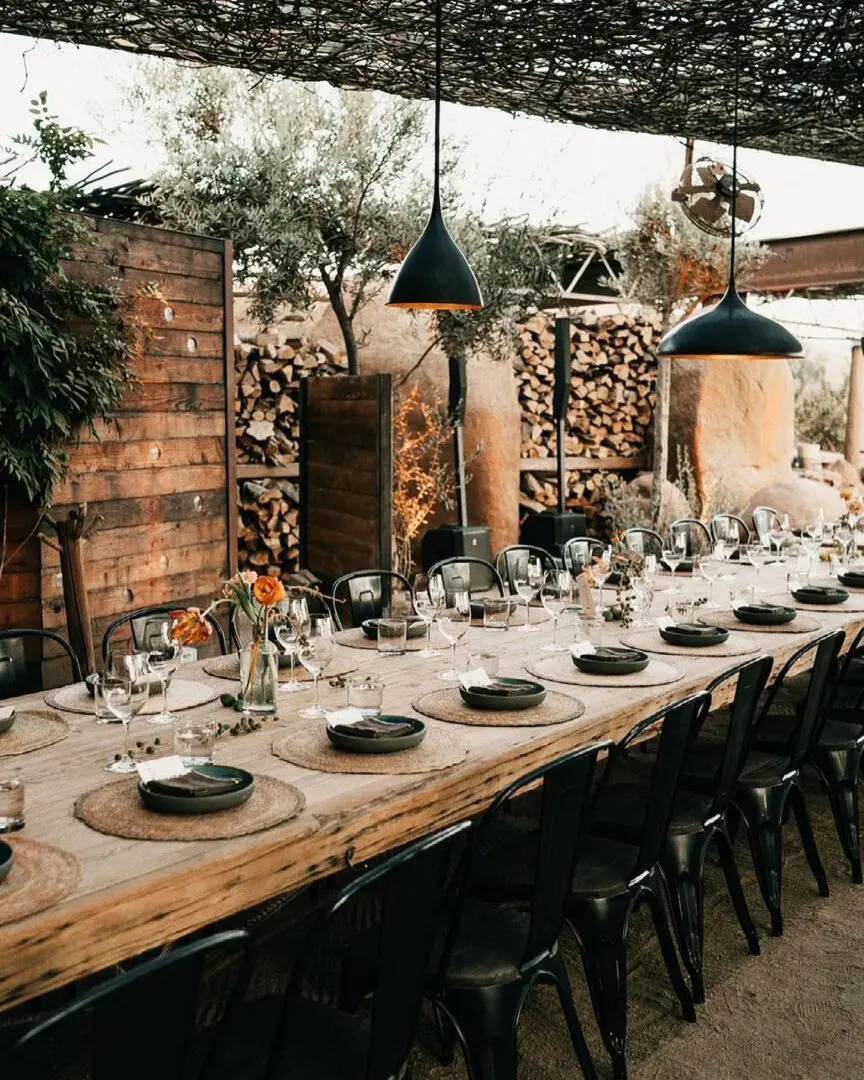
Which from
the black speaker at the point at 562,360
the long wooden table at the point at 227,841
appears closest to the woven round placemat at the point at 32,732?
the long wooden table at the point at 227,841

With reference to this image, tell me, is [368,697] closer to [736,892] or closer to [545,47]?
[736,892]

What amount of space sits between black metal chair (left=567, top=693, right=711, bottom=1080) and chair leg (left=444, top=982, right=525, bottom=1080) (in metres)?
0.46

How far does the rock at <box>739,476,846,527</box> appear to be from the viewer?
1027 centimetres

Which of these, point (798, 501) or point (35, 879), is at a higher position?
point (35, 879)

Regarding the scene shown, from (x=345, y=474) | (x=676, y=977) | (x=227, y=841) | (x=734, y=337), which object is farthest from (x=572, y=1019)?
(x=345, y=474)

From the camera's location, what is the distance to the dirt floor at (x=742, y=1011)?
2828mm

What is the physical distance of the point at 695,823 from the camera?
3238 millimetres

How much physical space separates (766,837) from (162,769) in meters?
2.13

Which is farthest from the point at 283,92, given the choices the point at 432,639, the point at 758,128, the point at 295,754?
the point at 295,754

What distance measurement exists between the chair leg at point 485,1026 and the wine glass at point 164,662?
99cm

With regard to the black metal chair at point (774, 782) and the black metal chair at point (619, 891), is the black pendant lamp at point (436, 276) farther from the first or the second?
the black metal chair at point (619, 891)

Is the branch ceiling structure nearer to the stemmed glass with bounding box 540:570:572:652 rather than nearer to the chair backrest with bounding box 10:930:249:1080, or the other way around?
the stemmed glass with bounding box 540:570:572:652

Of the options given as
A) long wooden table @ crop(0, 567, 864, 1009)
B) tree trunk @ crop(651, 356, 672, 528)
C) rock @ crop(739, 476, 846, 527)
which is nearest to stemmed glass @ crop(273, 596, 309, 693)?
long wooden table @ crop(0, 567, 864, 1009)

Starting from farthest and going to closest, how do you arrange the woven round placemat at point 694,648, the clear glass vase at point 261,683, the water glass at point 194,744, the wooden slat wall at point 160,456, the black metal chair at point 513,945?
the wooden slat wall at point 160,456, the woven round placemat at point 694,648, the clear glass vase at point 261,683, the water glass at point 194,744, the black metal chair at point 513,945
